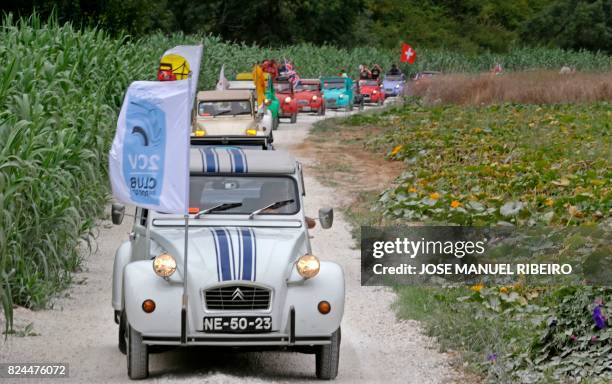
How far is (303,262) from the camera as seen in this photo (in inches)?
388

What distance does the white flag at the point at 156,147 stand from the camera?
391 inches

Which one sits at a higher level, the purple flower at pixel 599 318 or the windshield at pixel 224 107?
the purple flower at pixel 599 318

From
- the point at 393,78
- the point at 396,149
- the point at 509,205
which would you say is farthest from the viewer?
the point at 393,78

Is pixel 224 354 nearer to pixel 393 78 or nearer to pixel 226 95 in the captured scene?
pixel 226 95

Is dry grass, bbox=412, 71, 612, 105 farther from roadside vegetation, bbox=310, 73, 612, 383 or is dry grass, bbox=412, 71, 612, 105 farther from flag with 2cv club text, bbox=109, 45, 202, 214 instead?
flag with 2cv club text, bbox=109, 45, 202, 214

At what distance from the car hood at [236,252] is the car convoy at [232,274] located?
10mm

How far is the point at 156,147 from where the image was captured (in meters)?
9.98

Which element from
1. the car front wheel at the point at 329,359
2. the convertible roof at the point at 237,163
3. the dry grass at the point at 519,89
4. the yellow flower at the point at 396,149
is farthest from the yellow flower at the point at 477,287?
the dry grass at the point at 519,89

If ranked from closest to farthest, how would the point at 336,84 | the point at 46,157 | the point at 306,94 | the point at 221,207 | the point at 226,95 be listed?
the point at 221,207 < the point at 46,157 < the point at 226,95 < the point at 306,94 < the point at 336,84

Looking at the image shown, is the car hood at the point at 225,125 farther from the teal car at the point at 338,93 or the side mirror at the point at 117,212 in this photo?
the teal car at the point at 338,93

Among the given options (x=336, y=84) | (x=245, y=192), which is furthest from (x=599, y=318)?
(x=336, y=84)

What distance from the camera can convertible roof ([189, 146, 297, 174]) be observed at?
11078 millimetres

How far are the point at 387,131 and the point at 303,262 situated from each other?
25.0 meters

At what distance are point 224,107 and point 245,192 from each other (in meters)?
16.4
